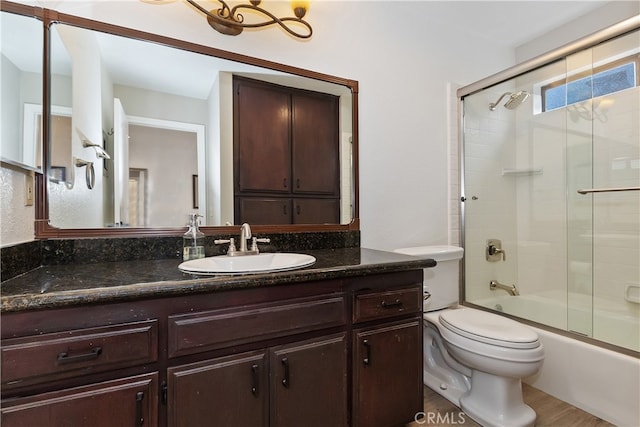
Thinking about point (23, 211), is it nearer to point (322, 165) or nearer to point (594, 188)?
point (322, 165)

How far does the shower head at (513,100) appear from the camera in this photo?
2236 mm

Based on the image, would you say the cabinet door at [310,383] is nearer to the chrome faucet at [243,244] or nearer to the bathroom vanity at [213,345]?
the bathroom vanity at [213,345]

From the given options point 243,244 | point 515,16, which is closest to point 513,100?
point 515,16

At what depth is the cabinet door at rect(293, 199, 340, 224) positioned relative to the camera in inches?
68.4

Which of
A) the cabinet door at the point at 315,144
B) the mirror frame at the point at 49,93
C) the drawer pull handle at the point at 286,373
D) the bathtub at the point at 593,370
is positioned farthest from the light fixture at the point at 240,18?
the bathtub at the point at 593,370

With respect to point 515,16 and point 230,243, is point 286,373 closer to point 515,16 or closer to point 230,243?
point 230,243

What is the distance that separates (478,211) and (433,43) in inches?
48.8

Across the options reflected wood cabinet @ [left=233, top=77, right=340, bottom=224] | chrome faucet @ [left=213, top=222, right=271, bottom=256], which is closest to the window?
reflected wood cabinet @ [left=233, top=77, right=340, bottom=224]

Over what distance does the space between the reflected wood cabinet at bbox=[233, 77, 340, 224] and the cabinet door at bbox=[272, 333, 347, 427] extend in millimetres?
708

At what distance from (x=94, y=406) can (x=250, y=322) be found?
442 mm

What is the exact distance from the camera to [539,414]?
1.60 meters

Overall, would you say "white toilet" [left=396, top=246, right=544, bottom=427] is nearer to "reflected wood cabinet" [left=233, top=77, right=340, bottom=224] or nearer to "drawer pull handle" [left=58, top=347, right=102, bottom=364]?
"reflected wood cabinet" [left=233, top=77, right=340, bottom=224]

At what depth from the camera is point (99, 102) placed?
133 cm

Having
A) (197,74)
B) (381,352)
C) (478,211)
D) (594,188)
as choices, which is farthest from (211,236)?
(594,188)
